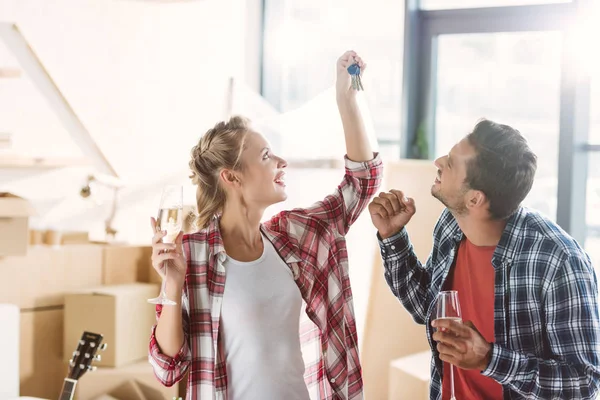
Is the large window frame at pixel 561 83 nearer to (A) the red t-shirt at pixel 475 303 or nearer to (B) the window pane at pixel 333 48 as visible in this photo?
(B) the window pane at pixel 333 48

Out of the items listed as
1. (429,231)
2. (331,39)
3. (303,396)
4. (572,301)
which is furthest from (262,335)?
(331,39)

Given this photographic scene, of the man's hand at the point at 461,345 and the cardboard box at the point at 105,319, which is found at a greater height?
the man's hand at the point at 461,345

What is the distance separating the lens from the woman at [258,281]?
71.4 inches

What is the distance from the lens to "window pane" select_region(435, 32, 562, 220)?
3705 millimetres

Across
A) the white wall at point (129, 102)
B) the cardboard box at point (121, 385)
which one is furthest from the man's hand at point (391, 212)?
the cardboard box at point (121, 385)

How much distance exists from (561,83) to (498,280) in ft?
6.72

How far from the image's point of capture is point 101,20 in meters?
3.81

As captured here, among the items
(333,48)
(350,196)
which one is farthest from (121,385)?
(333,48)

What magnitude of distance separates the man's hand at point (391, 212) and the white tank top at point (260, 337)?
34 centimetres

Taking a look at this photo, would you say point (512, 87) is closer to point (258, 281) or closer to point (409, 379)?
point (409, 379)

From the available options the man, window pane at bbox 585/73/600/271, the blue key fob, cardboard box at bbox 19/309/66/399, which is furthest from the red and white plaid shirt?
window pane at bbox 585/73/600/271

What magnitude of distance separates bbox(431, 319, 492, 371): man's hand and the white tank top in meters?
0.41

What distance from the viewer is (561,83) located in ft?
11.7

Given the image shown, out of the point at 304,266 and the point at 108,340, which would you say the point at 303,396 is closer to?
the point at 304,266
